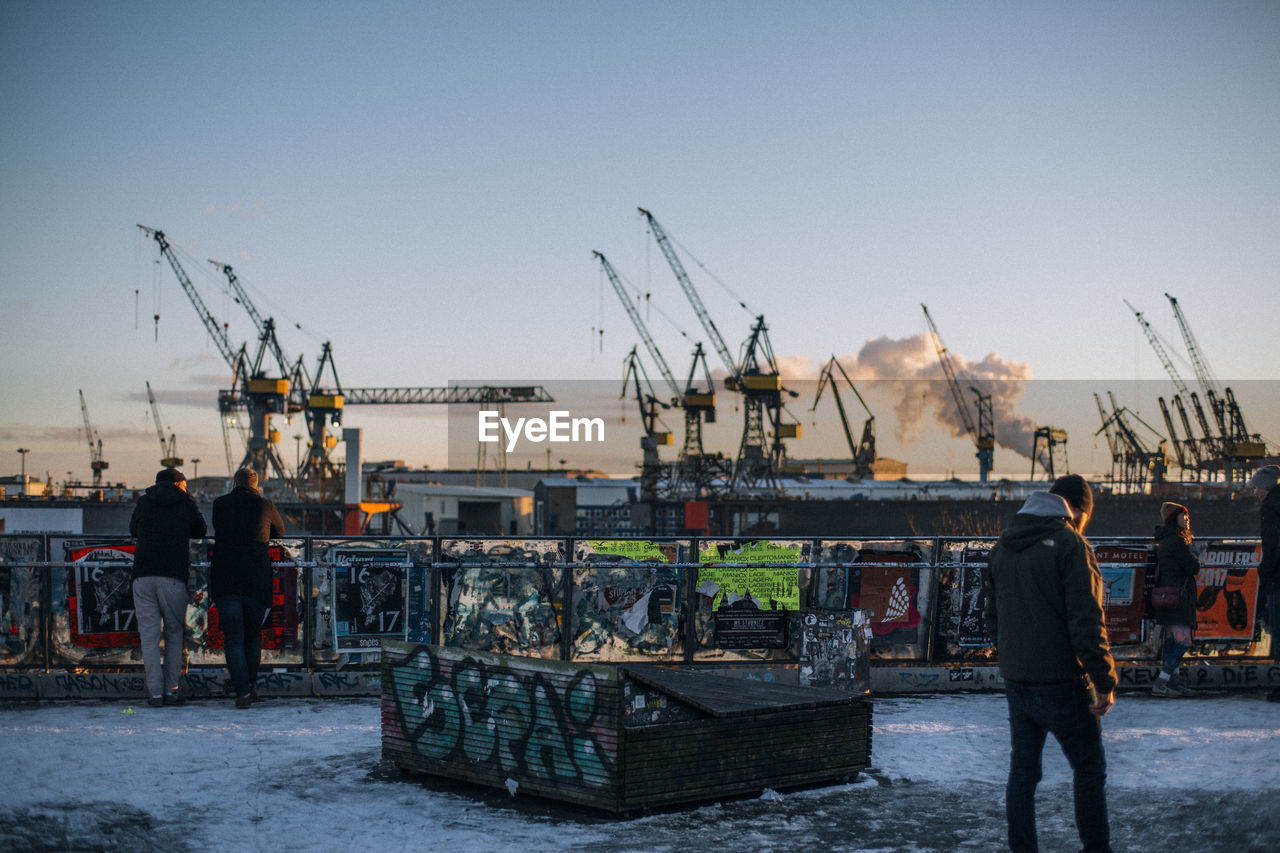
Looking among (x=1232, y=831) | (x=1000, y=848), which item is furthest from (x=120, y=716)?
(x=1232, y=831)

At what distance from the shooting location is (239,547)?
31.1ft

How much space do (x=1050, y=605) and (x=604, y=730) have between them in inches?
104

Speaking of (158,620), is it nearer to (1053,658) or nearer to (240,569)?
(240,569)

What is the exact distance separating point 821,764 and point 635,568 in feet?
12.5

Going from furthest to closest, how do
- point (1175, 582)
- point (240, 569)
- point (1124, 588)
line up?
point (1124, 588)
point (1175, 582)
point (240, 569)

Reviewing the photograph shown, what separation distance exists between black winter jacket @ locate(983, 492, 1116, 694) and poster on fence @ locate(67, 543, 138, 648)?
27.2 ft

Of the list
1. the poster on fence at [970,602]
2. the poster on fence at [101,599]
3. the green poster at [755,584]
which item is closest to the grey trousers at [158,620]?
the poster on fence at [101,599]

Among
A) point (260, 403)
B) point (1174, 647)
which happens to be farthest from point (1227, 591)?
point (260, 403)

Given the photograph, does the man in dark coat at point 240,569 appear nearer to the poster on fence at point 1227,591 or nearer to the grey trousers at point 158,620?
the grey trousers at point 158,620

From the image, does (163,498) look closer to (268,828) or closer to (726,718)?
(268,828)

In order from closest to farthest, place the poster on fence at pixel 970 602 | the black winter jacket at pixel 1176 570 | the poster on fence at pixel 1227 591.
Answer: the black winter jacket at pixel 1176 570 → the poster on fence at pixel 970 602 → the poster on fence at pixel 1227 591

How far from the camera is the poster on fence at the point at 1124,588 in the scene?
11.4 m

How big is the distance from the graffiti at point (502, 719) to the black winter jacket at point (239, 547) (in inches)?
105

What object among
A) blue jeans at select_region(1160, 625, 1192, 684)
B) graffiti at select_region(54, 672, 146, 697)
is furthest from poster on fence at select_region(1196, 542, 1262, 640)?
graffiti at select_region(54, 672, 146, 697)
